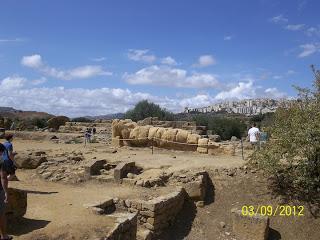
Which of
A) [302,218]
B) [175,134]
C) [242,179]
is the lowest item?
[302,218]

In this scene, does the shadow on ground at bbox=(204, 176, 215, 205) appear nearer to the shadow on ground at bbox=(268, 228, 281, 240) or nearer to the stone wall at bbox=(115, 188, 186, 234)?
the stone wall at bbox=(115, 188, 186, 234)

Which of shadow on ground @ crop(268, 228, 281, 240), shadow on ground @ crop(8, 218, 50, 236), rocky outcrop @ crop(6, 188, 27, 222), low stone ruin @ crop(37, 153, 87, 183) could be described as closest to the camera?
shadow on ground @ crop(8, 218, 50, 236)

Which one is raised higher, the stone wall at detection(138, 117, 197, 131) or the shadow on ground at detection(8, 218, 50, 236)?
the stone wall at detection(138, 117, 197, 131)

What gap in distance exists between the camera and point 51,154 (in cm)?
1822

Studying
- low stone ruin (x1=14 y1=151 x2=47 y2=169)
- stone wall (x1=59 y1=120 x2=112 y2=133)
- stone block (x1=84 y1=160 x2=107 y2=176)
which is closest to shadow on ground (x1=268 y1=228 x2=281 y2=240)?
stone block (x1=84 y1=160 x2=107 y2=176)

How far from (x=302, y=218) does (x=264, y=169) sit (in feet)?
6.10

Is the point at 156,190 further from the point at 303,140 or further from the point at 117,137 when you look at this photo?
the point at 117,137

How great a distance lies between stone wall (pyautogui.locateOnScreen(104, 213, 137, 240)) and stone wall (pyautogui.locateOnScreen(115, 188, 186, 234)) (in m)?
1.57

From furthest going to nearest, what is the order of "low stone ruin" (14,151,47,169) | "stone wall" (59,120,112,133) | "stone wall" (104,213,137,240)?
"stone wall" (59,120,112,133) < "low stone ruin" (14,151,47,169) < "stone wall" (104,213,137,240)

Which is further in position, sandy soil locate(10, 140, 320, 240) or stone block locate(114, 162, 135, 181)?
stone block locate(114, 162, 135, 181)

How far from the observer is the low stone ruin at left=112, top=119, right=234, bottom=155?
18.2 m

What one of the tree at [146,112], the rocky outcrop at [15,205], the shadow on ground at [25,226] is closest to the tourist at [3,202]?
the shadow on ground at [25,226]

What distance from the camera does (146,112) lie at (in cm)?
4331

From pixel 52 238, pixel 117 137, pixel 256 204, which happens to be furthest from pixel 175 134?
pixel 52 238
